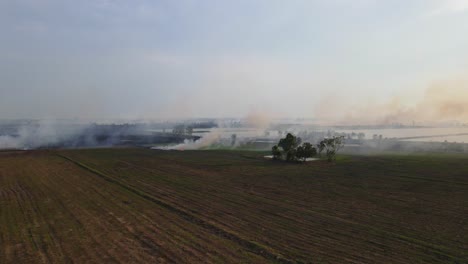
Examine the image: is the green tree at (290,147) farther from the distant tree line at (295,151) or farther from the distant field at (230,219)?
the distant field at (230,219)

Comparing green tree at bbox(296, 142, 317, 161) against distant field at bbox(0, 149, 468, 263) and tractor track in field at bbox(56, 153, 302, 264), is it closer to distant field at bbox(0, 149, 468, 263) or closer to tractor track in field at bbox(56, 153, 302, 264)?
distant field at bbox(0, 149, 468, 263)

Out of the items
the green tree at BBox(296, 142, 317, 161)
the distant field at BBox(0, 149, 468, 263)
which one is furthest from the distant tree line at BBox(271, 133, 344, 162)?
the distant field at BBox(0, 149, 468, 263)

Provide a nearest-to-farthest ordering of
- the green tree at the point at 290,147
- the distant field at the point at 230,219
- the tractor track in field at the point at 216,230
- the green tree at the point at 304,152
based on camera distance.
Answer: the tractor track in field at the point at 216,230, the distant field at the point at 230,219, the green tree at the point at 304,152, the green tree at the point at 290,147

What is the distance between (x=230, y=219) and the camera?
23734 mm

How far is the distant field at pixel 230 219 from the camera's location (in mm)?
17375

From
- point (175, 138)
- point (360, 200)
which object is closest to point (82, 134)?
point (175, 138)

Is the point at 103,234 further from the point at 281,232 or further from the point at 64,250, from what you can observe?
the point at 281,232

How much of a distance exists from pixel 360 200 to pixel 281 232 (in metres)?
12.9

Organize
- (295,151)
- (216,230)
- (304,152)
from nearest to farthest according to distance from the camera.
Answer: (216,230) → (304,152) → (295,151)

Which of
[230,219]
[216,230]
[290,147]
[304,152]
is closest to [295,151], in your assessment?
[290,147]

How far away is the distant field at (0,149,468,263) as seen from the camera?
1738 cm

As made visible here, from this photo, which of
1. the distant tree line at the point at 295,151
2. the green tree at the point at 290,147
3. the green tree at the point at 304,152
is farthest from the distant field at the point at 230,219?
the green tree at the point at 290,147

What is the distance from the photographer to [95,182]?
38.0m

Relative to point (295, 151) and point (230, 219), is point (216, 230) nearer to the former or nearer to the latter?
point (230, 219)
